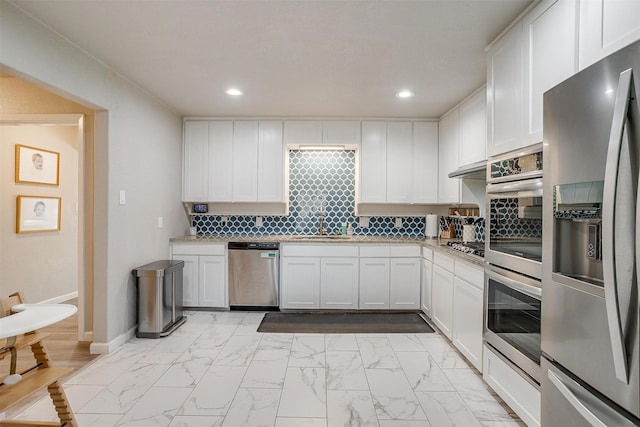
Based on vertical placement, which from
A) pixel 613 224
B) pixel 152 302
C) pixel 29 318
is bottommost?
pixel 152 302

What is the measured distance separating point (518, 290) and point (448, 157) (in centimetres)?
226

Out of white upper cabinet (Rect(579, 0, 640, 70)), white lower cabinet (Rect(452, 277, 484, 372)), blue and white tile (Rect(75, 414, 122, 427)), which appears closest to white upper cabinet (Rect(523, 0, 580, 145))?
white upper cabinet (Rect(579, 0, 640, 70))

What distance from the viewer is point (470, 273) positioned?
8.00ft

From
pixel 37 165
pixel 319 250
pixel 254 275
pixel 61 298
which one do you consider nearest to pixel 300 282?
pixel 319 250

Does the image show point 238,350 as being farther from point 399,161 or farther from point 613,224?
point 399,161

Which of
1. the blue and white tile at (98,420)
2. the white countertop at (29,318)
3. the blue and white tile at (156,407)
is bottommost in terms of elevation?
the blue and white tile at (98,420)

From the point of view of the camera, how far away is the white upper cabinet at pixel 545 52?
147 centimetres

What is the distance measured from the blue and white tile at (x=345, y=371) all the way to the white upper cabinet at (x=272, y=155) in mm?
2075

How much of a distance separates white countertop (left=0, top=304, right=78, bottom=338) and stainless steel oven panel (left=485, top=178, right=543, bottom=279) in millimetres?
2213

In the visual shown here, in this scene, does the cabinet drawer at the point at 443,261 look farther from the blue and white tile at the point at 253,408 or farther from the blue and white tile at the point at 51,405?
the blue and white tile at the point at 51,405

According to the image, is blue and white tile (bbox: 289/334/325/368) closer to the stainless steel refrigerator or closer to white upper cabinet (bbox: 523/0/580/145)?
the stainless steel refrigerator

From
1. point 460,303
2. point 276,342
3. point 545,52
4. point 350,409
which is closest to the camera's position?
point 545,52

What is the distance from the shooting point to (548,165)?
4.55 ft

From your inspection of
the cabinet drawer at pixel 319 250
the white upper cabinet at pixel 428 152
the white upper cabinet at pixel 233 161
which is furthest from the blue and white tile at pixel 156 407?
the white upper cabinet at pixel 428 152
